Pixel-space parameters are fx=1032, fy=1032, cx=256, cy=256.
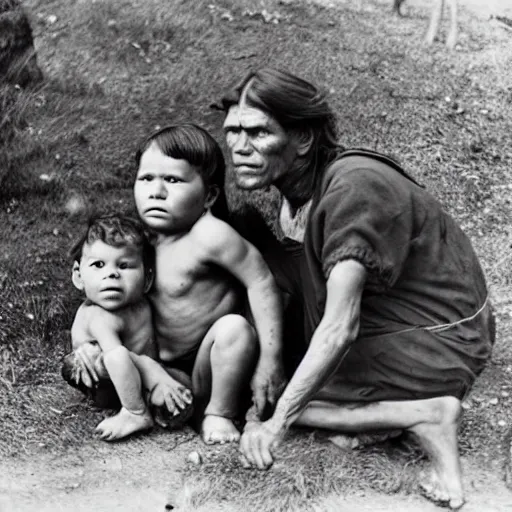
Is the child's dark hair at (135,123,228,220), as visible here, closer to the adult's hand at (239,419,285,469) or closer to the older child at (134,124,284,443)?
the older child at (134,124,284,443)

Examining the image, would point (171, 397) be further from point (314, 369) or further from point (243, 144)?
point (243, 144)

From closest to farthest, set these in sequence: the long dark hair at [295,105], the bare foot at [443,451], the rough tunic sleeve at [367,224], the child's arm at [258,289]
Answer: the rough tunic sleeve at [367,224] < the bare foot at [443,451] < the long dark hair at [295,105] < the child's arm at [258,289]

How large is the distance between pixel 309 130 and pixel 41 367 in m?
1.62

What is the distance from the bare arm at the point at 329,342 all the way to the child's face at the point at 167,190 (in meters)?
0.74

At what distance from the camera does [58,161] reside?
5363 millimetres

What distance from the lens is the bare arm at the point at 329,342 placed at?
3.54 m

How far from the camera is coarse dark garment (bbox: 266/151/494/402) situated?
369 cm

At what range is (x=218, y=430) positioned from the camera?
3979 millimetres

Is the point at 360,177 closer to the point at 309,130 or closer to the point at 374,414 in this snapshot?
the point at 309,130

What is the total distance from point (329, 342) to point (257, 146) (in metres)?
0.82

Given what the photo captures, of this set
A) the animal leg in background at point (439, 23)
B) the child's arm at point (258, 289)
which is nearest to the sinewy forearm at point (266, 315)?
the child's arm at point (258, 289)

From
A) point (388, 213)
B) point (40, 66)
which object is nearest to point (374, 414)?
point (388, 213)

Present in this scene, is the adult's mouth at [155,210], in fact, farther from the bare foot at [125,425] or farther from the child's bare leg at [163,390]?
the bare foot at [125,425]

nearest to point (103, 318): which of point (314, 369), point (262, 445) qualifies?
point (262, 445)
